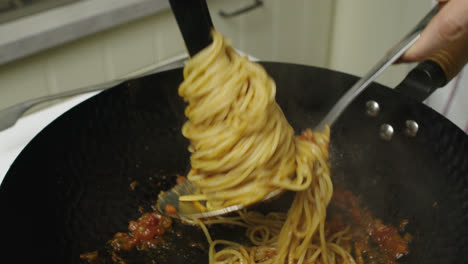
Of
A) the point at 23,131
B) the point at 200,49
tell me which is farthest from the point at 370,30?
the point at 23,131

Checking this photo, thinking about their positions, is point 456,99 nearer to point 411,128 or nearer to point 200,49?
point 411,128

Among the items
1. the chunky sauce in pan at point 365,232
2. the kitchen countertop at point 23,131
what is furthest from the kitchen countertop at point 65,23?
the chunky sauce in pan at point 365,232

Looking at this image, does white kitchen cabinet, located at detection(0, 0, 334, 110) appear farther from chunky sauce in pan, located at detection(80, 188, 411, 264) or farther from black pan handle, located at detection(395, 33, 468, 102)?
black pan handle, located at detection(395, 33, 468, 102)

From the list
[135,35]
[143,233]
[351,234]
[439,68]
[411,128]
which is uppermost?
[135,35]

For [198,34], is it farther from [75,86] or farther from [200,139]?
[75,86]

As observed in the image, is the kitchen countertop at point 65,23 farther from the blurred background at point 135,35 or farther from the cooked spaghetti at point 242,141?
the cooked spaghetti at point 242,141

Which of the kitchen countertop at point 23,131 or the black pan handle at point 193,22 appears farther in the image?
the kitchen countertop at point 23,131
